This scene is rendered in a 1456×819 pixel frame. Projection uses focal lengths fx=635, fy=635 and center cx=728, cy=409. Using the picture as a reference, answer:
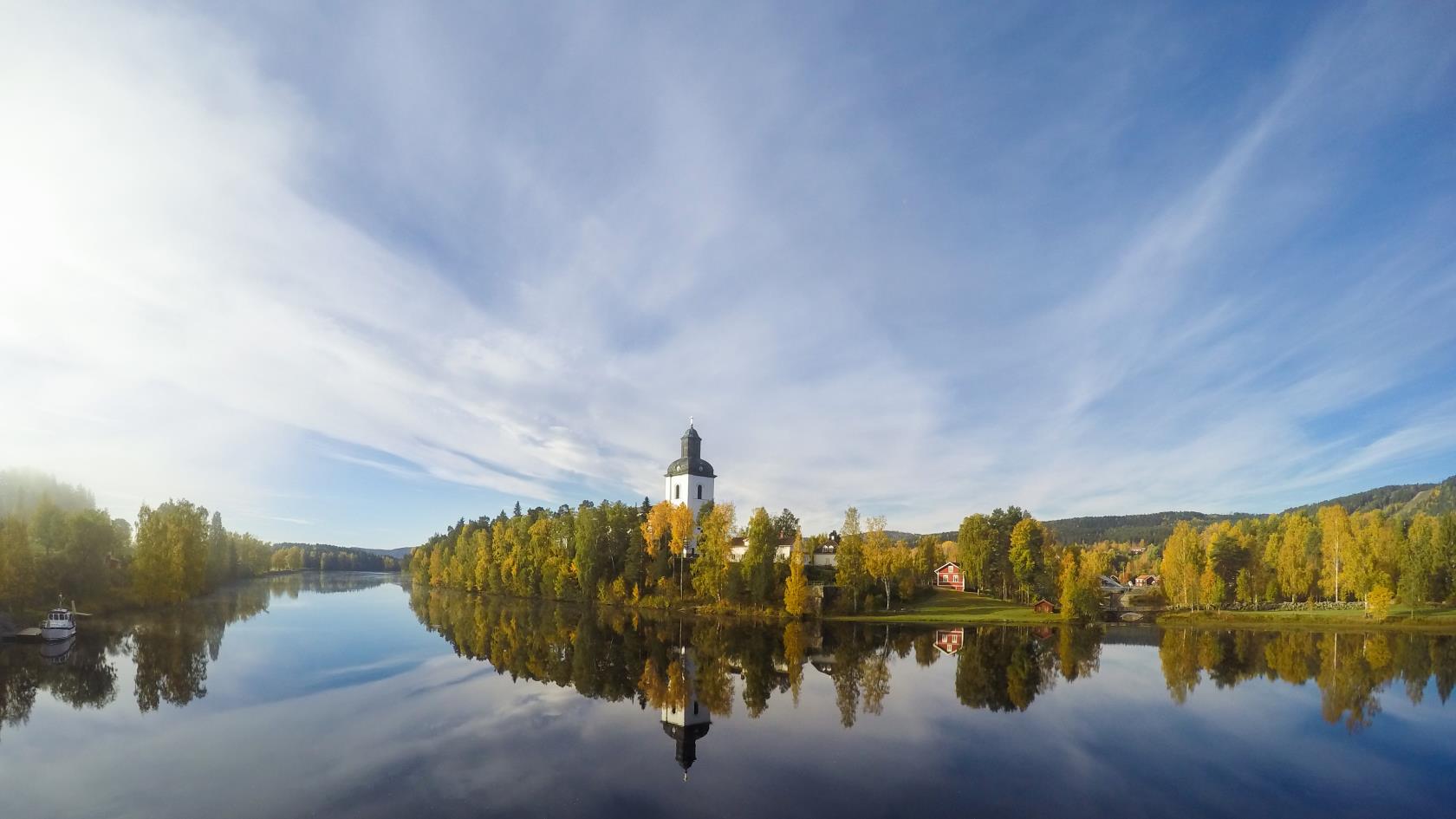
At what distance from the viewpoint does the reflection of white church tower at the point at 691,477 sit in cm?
10238

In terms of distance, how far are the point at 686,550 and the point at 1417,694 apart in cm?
7246

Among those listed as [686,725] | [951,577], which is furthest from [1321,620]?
[686,725]

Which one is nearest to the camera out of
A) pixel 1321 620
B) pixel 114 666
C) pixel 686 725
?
pixel 686 725

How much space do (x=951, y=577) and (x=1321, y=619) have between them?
4273cm

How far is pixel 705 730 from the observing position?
26.5m

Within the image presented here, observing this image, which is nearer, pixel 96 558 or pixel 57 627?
pixel 57 627

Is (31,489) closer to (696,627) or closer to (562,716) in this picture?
(696,627)

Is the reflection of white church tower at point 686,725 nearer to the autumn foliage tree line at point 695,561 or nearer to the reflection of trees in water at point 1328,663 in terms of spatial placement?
the reflection of trees in water at point 1328,663

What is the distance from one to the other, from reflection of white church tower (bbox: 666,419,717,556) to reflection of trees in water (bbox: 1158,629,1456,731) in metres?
63.1

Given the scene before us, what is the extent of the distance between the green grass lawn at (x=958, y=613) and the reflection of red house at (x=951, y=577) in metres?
8.89

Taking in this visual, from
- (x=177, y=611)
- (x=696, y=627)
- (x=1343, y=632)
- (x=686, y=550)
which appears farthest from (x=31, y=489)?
(x=1343, y=632)

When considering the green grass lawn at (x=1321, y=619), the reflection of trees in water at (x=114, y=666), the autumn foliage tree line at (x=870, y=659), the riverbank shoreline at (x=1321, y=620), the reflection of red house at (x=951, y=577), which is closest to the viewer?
the reflection of trees in water at (x=114, y=666)

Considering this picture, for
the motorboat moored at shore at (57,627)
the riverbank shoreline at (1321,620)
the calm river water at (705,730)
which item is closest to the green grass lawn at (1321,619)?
the riverbank shoreline at (1321,620)

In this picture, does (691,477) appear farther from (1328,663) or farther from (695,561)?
(1328,663)
